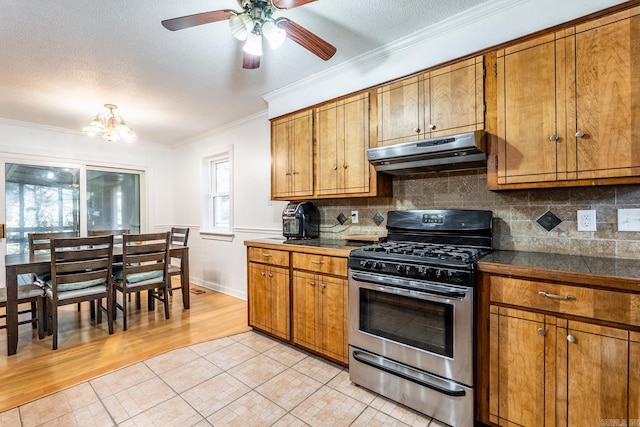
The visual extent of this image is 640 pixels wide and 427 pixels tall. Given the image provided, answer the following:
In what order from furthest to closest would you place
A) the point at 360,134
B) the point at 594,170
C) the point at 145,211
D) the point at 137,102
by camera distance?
1. the point at 145,211
2. the point at 137,102
3. the point at 360,134
4. the point at 594,170

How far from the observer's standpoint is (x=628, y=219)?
1637mm

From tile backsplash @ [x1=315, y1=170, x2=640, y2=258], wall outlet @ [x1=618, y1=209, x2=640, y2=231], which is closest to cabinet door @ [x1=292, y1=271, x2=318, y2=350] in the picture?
tile backsplash @ [x1=315, y1=170, x2=640, y2=258]

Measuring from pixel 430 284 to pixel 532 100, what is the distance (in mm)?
1175

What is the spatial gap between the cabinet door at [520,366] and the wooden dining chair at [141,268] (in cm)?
304

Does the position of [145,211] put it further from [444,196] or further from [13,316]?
[444,196]

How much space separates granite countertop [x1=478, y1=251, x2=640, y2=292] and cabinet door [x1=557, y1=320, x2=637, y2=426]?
0.20m

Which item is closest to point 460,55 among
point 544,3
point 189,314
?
point 544,3

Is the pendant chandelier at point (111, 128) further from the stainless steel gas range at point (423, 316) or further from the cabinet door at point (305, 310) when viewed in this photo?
the stainless steel gas range at point (423, 316)

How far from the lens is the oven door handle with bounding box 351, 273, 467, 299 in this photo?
1.60 metres

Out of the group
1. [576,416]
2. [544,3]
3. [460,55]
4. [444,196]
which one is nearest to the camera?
[576,416]

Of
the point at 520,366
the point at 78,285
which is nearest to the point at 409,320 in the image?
the point at 520,366

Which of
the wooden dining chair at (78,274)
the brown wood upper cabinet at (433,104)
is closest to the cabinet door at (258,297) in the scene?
the wooden dining chair at (78,274)

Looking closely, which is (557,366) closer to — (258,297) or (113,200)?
(258,297)

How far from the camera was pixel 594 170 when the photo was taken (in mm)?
1543
